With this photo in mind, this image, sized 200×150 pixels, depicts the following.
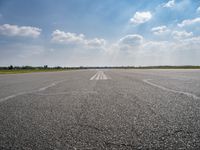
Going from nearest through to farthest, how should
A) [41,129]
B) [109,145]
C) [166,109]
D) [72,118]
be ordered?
[109,145] < [41,129] < [72,118] < [166,109]

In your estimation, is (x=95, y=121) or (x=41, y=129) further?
(x=95, y=121)

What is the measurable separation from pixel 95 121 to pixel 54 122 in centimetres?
73

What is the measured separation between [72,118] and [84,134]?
73 centimetres

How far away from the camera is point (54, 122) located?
2.58 m

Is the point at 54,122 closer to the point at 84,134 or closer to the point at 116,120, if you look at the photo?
the point at 84,134

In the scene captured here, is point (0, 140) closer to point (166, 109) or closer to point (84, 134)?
point (84, 134)

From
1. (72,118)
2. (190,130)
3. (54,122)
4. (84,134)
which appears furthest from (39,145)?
(190,130)

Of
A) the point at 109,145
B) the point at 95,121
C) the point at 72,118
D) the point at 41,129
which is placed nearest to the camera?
the point at 109,145

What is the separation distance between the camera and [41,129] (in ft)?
7.50

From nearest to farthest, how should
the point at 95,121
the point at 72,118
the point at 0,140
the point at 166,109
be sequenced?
the point at 0,140, the point at 95,121, the point at 72,118, the point at 166,109

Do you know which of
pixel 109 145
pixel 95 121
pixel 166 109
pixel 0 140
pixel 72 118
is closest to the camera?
pixel 109 145

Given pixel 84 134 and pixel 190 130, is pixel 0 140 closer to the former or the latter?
pixel 84 134

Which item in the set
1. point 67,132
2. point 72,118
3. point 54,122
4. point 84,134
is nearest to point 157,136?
point 84,134

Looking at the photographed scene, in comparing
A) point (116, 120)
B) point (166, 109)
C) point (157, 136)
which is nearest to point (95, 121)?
point (116, 120)
